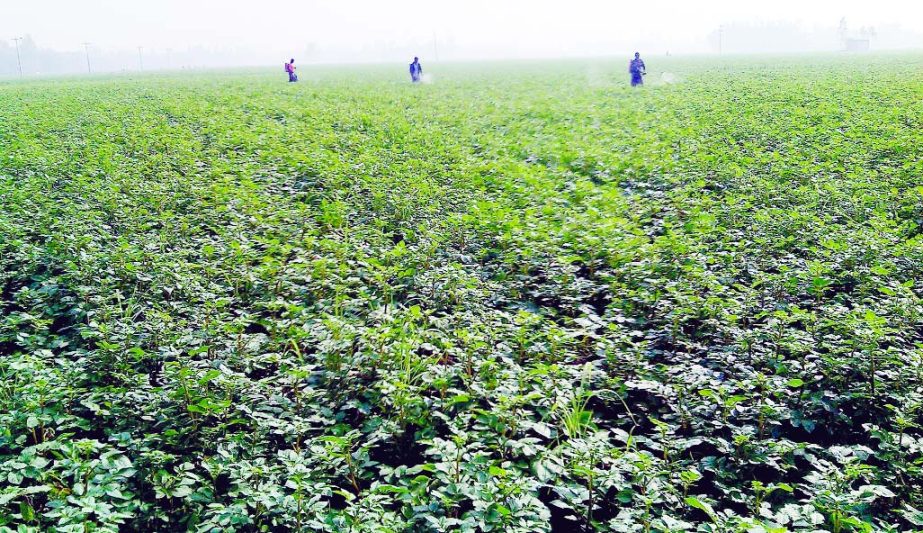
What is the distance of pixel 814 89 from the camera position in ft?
62.1

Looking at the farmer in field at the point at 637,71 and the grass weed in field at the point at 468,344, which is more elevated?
the farmer in field at the point at 637,71

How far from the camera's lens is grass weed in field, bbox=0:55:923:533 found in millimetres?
3281

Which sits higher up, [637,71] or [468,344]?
[637,71]

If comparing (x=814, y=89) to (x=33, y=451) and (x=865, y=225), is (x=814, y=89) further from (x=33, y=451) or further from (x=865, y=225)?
(x=33, y=451)

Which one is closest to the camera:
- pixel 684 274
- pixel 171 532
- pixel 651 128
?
pixel 171 532

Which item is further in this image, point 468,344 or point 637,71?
point 637,71

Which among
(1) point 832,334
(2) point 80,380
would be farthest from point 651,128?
(2) point 80,380

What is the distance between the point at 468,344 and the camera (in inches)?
176

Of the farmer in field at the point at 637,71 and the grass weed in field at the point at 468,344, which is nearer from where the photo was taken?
the grass weed in field at the point at 468,344

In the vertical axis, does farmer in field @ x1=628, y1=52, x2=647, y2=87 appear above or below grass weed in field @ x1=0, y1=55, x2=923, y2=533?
above

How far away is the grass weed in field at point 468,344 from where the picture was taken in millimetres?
3281

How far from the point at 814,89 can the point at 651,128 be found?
841cm

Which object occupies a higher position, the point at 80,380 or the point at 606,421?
the point at 80,380

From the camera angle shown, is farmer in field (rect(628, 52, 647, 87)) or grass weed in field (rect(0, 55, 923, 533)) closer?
grass weed in field (rect(0, 55, 923, 533))
